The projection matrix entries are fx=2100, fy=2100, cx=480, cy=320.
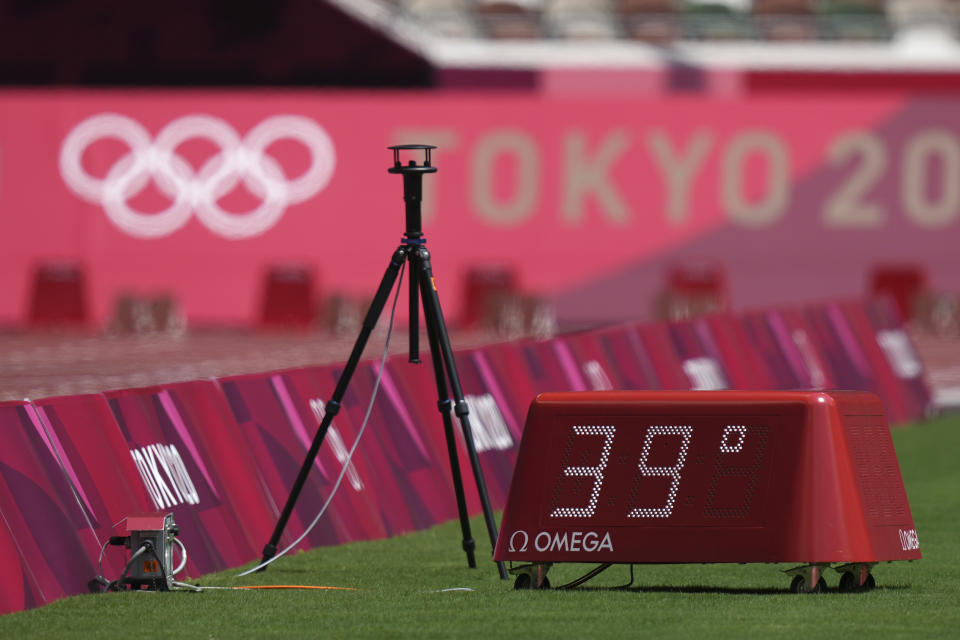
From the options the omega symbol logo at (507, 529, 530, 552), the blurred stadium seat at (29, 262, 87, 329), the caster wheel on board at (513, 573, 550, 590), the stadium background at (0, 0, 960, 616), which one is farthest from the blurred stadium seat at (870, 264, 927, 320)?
the omega symbol logo at (507, 529, 530, 552)

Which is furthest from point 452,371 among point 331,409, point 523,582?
point 523,582

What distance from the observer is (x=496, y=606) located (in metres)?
9.71

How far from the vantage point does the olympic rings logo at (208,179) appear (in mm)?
35750

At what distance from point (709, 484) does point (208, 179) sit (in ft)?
86.8

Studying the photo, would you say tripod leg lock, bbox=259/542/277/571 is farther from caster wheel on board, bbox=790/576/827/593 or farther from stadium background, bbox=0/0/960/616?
stadium background, bbox=0/0/960/616

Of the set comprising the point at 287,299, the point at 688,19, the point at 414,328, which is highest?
the point at 688,19

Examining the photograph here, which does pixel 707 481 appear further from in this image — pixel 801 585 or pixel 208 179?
pixel 208 179

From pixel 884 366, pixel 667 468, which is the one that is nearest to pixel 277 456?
pixel 667 468

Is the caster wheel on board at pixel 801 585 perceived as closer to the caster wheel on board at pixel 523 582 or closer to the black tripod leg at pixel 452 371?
the caster wheel on board at pixel 523 582

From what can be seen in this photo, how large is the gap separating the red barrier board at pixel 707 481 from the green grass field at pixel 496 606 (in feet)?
0.80

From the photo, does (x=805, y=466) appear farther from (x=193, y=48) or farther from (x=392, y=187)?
(x=193, y=48)

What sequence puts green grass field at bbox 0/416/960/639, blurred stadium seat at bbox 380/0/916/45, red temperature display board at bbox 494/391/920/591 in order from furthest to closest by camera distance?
blurred stadium seat at bbox 380/0/916/45 < red temperature display board at bbox 494/391/920/591 < green grass field at bbox 0/416/960/639

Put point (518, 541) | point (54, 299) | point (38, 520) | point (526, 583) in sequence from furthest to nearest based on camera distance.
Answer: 1. point (54, 299)
2. point (526, 583)
3. point (518, 541)
4. point (38, 520)

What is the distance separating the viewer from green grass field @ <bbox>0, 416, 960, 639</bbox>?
896 centimetres
